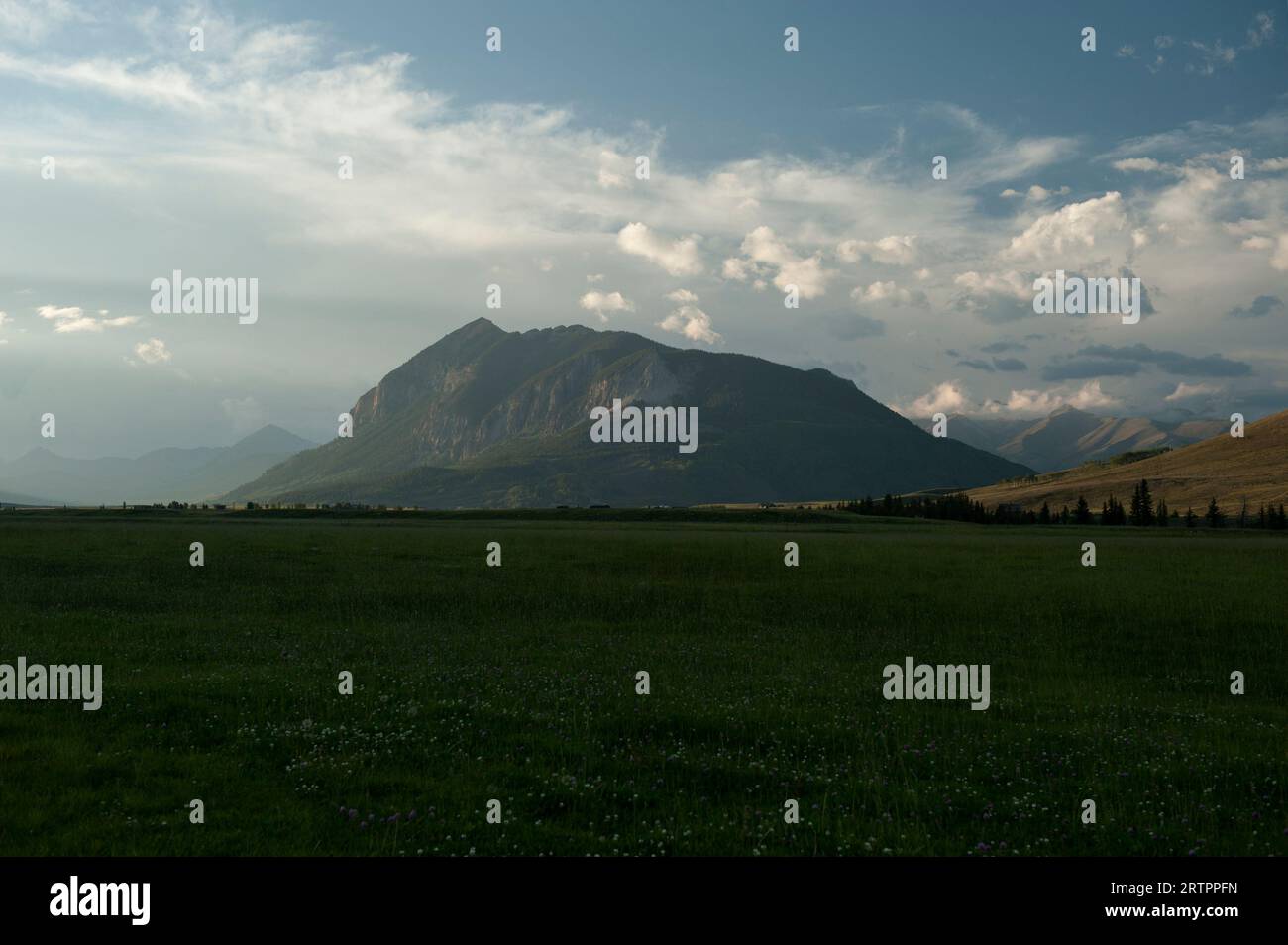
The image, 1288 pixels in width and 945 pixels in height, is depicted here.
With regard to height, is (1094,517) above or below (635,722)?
above

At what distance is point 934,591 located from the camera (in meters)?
51.3

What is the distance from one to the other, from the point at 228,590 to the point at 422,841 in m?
39.9

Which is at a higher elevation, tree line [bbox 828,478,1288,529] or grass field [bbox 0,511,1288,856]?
tree line [bbox 828,478,1288,529]

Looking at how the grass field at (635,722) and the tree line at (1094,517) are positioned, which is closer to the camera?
the grass field at (635,722)

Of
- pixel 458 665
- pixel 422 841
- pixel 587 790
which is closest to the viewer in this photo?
pixel 422 841

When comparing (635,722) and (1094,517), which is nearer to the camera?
(635,722)

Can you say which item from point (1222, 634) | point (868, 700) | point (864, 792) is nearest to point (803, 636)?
point (868, 700)

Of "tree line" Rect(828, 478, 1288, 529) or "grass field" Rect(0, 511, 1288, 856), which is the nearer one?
"grass field" Rect(0, 511, 1288, 856)

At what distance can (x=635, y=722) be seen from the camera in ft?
70.6

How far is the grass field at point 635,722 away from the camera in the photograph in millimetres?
14773

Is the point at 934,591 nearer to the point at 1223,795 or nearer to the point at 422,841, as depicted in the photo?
the point at 1223,795

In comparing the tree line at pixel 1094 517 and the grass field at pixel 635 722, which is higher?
the tree line at pixel 1094 517

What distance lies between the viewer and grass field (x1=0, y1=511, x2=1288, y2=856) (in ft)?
48.5
